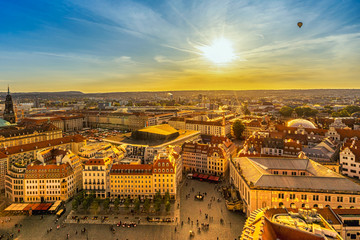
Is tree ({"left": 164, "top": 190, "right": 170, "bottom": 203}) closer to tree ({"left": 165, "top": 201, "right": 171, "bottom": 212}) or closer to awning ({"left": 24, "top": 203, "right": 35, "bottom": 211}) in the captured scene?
tree ({"left": 165, "top": 201, "right": 171, "bottom": 212})

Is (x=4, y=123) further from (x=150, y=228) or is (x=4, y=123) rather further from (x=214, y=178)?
(x=150, y=228)

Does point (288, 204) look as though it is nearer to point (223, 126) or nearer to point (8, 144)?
point (223, 126)

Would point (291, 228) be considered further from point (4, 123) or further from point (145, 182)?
point (4, 123)

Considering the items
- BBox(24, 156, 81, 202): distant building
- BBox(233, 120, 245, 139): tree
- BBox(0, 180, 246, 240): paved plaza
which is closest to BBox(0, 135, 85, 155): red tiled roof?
BBox(24, 156, 81, 202): distant building

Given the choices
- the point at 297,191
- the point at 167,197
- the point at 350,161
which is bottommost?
the point at 167,197

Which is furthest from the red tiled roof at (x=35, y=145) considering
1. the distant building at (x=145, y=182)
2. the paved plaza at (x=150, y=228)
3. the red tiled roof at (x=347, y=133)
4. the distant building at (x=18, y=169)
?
the red tiled roof at (x=347, y=133)

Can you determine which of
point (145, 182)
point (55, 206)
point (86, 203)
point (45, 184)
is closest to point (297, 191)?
point (145, 182)

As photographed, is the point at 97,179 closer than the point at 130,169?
Yes

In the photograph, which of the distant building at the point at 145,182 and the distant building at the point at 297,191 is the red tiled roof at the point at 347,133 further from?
the distant building at the point at 145,182

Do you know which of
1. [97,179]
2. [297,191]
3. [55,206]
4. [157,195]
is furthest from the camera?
[97,179]

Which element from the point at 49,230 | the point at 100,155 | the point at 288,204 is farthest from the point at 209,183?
the point at 49,230

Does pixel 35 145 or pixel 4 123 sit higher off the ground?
pixel 4 123

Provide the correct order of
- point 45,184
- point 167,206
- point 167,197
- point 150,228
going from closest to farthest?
1. point 150,228
2. point 167,206
3. point 167,197
4. point 45,184
